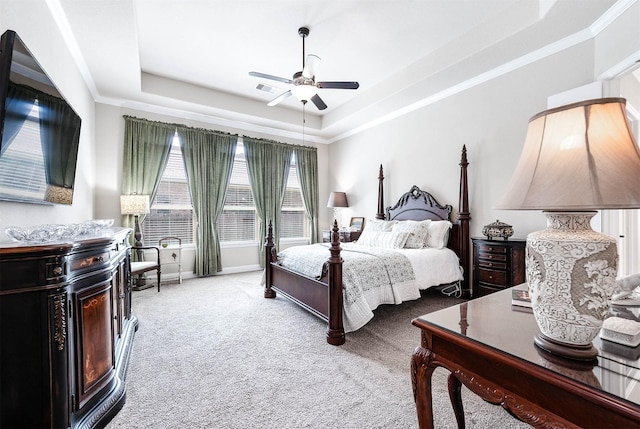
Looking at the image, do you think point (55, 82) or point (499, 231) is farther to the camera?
point (499, 231)

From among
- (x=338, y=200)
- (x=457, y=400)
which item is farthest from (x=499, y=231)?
(x=338, y=200)

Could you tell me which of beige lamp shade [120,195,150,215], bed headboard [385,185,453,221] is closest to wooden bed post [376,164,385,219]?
bed headboard [385,185,453,221]

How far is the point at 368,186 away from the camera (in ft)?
18.5

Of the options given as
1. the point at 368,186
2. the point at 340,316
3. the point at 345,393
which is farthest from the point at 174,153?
the point at 345,393

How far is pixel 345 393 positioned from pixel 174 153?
4.64 meters

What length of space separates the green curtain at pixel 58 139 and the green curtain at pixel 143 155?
6.16 feet

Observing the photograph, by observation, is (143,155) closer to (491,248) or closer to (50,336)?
(50,336)

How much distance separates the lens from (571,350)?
2.61 ft

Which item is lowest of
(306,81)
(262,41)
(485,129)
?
(485,129)

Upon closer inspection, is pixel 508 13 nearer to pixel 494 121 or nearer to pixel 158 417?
pixel 494 121

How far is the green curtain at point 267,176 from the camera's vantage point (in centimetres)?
558

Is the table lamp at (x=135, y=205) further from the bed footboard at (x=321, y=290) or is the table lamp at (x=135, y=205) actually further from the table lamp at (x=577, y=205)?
the table lamp at (x=577, y=205)

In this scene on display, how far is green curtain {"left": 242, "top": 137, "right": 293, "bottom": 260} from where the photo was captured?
18.3 ft

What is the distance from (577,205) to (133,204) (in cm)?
481
